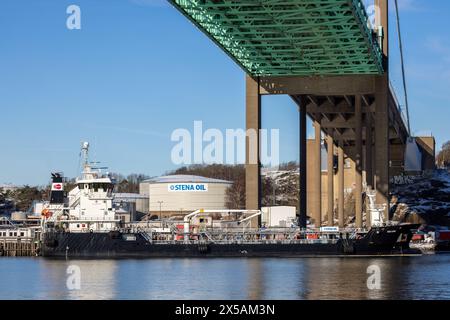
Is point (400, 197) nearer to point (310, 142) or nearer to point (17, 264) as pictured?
point (310, 142)

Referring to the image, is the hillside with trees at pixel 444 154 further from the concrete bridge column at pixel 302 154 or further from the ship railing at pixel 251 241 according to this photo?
the ship railing at pixel 251 241

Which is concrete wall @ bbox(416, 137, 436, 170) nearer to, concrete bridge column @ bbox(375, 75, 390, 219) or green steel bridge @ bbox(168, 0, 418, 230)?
green steel bridge @ bbox(168, 0, 418, 230)

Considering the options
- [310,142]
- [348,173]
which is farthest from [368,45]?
[348,173]

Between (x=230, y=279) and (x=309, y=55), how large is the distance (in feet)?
85.0

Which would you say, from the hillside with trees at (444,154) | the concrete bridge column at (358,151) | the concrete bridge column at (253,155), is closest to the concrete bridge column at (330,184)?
the concrete bridge column at (358,151)

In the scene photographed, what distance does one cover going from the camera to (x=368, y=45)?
194 ft

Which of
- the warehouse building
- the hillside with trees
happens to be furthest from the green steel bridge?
the hillside with trees

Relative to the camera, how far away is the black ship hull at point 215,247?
59.2 m

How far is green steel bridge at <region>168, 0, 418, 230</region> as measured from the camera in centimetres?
5200

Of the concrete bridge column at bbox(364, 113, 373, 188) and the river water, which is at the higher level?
the concrete bridge column at bbox(364, 113, 373, 188)

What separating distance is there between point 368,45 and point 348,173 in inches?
2234

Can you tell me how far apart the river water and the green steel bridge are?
13.9m

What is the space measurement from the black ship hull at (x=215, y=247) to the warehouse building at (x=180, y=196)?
52676mm
